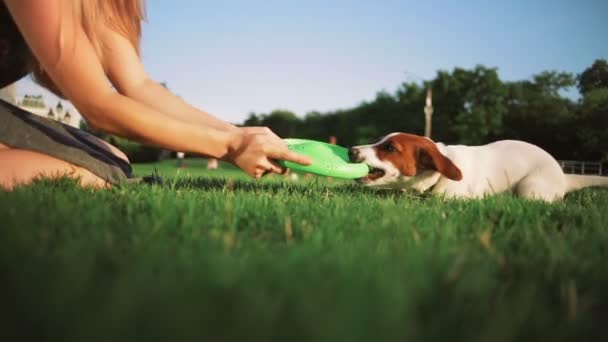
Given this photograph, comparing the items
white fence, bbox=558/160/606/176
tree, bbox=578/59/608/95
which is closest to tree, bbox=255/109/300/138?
white fence, bbox=558/160/606/176

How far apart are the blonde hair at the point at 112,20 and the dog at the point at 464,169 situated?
193 centimetres

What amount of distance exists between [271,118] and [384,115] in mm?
22876

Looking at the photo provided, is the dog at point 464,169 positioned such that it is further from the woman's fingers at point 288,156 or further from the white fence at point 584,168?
the white fence at point 584,168

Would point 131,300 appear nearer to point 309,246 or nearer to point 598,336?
A: point 309,246

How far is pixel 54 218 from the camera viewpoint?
1.76 m

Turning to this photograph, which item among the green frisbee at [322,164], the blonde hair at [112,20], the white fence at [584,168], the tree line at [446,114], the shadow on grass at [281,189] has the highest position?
the tree line at [446,114]

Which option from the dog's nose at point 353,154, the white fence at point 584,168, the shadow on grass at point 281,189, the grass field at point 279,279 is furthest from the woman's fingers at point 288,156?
the white fence at point 584,168

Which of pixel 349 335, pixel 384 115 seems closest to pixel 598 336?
pixel 349 335

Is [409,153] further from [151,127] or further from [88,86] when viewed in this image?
[88,86]

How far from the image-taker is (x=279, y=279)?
1.10 meters

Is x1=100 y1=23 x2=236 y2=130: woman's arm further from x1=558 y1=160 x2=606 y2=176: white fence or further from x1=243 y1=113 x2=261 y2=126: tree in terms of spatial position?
x1=243 y1=113 x2=261 y2=126: tree

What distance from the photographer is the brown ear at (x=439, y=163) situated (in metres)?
4.08

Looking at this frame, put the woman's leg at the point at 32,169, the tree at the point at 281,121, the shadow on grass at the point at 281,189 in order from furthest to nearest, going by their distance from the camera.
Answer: the tree at the point at 281,121
the shadow on grass at the point at 281,189
the woman's leg at the point at 32,169

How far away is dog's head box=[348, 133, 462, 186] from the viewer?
13.4ft
